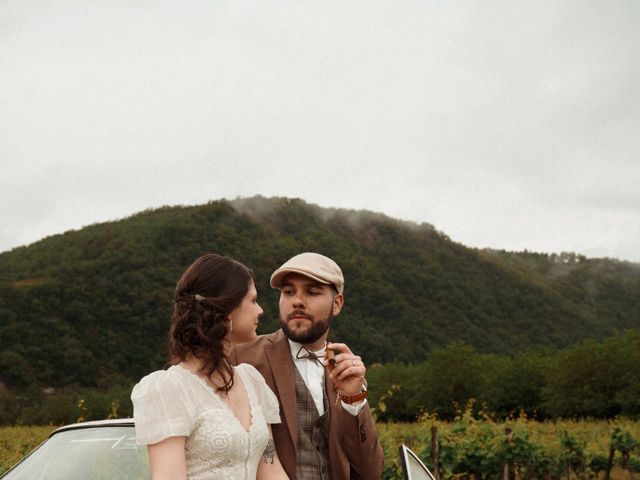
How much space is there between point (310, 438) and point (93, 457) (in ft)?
3.03

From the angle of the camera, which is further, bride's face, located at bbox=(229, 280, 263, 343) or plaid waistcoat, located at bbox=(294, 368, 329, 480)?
plaid waistcoat, located at bbox=(294, 368, 329, 480)

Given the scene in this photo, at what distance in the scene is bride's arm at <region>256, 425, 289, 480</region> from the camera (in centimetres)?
254

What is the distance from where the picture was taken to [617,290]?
124438 millimetres

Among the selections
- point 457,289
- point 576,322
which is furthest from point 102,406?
point 576,322

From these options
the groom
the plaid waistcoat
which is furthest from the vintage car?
the plaid waistcoat

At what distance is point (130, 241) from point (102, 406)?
41.0m

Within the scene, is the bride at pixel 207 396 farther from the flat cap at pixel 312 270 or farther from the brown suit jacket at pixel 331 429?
the flat cap at pixel 312 270

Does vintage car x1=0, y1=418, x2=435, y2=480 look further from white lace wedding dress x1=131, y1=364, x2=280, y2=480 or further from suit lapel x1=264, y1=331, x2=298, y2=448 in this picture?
white lace wedding dress x1=131, y1=364, x2=280, y2=480

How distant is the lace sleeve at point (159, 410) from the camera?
7.07ft

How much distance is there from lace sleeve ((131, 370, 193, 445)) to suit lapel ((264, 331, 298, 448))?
2.94 ft

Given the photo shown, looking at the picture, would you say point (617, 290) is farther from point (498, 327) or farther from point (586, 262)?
point (498, 327)

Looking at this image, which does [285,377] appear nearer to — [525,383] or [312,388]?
[312,388]

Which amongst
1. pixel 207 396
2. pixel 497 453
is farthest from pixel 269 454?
pixel 497 453

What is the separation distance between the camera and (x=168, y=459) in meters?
2.13
